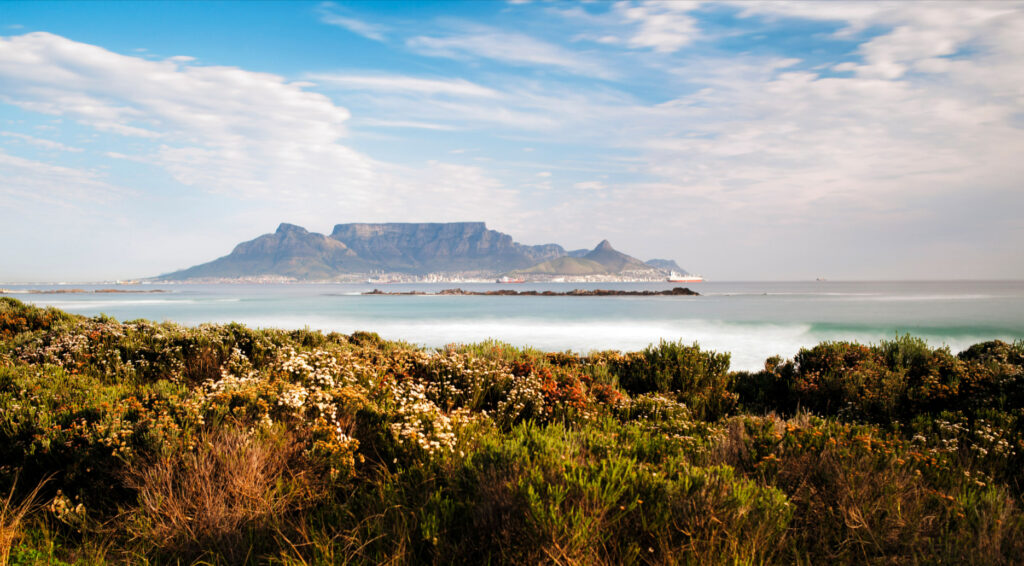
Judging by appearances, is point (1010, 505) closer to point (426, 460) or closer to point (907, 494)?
point (907, 494)

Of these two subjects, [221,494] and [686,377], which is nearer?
[221,494]

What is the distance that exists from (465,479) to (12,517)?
3886 mm

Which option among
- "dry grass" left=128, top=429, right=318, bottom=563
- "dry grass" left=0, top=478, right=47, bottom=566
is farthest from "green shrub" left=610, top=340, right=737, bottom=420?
"dry grass" left=0, top=478, right=47, bottom=566

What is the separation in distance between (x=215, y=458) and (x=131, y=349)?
6.24m

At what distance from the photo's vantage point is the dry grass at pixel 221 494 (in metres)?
3.79

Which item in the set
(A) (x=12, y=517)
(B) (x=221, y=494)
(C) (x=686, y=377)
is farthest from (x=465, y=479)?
(C) (x=686, y=377)

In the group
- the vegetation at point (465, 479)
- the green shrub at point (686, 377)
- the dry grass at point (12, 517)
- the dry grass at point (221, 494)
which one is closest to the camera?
the vegetation at point (465, 479)

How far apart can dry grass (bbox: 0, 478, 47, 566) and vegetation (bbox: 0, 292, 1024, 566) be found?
22 millimetres

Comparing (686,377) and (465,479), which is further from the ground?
(465,479)

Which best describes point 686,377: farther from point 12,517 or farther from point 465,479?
point 12,517

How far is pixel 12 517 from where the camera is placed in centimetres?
430

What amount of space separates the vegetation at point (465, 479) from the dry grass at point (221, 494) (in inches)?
0.7

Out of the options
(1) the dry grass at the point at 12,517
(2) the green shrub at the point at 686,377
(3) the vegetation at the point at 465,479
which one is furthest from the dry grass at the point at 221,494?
(2) the green shrub at the point at 686,377

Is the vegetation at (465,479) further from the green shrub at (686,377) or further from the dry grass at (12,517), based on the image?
the green shrub at (686,377)
